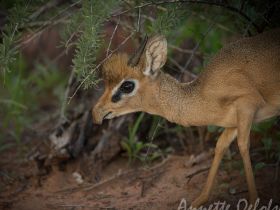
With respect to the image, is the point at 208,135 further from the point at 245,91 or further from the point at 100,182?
the point at 245,91

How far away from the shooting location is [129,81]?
4.92m

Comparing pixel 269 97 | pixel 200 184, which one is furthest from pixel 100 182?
pixel 269 97

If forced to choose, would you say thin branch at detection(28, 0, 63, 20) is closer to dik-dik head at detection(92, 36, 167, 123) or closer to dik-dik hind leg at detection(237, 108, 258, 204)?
dik-dik head at detection(92, 36, 167, 123)

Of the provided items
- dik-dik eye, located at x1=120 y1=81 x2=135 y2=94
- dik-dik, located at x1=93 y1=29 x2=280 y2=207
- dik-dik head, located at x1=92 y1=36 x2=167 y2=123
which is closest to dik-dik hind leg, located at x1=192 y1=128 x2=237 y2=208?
dik-dik, located at x1=93 y1=29 x2=280 y2=207

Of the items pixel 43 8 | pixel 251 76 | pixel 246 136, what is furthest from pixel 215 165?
pixel 43 8

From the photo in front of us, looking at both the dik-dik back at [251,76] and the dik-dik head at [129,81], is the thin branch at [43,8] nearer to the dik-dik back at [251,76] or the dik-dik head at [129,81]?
the dik-dik head at [129,81]

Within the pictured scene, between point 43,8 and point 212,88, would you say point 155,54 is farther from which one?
point 43,8

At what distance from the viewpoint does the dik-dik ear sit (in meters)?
4.76

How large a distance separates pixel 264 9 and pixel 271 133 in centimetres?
128

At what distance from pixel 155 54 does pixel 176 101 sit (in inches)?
16.9

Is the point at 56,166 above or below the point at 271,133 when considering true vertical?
above

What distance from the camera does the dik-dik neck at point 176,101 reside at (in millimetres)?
4879

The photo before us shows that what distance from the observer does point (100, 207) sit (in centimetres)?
537

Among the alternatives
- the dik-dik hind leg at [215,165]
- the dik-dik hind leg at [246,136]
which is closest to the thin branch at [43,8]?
the dik-dik hind leg at [215,165]
